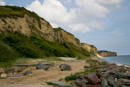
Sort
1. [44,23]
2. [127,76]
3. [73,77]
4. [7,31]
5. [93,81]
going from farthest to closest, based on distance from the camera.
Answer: [44,23] < [7,31] < [127,76] < [73,77] < [93,81]

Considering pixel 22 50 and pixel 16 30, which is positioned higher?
pixel 16 30

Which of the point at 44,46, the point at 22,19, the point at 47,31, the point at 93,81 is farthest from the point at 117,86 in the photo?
the point at 47,31

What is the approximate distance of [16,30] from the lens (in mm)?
22609

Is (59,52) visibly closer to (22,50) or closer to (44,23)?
(22,50)

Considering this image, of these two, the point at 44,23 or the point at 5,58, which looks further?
the point at 44,23

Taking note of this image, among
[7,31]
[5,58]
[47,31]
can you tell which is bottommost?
[5,58]

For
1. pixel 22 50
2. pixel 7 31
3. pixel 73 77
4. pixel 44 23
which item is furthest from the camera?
pixel 44 23

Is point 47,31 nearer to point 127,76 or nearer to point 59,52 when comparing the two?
point 59,52

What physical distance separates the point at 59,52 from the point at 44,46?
4.06 m

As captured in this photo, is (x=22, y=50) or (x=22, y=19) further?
(x=22, y=19)

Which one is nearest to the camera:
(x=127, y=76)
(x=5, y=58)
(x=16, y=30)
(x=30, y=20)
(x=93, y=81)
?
(x=93, y=81)

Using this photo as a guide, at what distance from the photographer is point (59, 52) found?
25938 millimetres

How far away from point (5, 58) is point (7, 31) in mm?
9812

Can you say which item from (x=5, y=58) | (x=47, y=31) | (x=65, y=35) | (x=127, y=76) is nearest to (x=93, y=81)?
(x=127, y=76)
